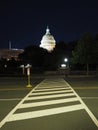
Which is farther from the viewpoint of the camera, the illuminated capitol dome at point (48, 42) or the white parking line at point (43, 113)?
the illuminated capitol dome at point (48, 42)

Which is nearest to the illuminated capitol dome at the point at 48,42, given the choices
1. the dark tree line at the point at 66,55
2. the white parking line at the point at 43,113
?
the dark tree line at the point at 66,55

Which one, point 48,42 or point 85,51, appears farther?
point 48,42

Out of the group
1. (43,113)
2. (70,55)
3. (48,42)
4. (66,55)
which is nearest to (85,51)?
(70,55)

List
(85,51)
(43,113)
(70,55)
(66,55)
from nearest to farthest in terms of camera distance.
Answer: (43,113)
(85,51)
(70,55)
(66,55)

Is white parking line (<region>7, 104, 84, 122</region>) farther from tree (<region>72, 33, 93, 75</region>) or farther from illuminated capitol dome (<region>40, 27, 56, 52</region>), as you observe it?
illuminated capitol dome (<region>40, 27, 56, 52</region>)

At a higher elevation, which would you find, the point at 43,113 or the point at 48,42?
the point at 48,42

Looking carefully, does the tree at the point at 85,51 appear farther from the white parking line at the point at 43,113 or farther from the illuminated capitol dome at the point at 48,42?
the illuminated capitol dome at the point at 48,42

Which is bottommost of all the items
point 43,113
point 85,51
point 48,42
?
point 43,113

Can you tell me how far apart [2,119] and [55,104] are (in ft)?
12.4

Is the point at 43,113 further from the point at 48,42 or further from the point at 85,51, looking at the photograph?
the point at 48,42

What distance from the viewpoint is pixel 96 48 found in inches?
2995

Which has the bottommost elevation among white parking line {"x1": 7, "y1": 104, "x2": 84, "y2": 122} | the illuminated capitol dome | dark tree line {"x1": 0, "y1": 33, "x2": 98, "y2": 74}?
white parking line {"x1": 7, "y1": 104, "x2": 84, "y2": 122}

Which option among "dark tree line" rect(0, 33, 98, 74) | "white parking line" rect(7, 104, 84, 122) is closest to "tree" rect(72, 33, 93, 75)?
"dark tree line" rect(0, 33, 98, 74)

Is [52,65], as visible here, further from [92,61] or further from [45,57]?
[92,61]
